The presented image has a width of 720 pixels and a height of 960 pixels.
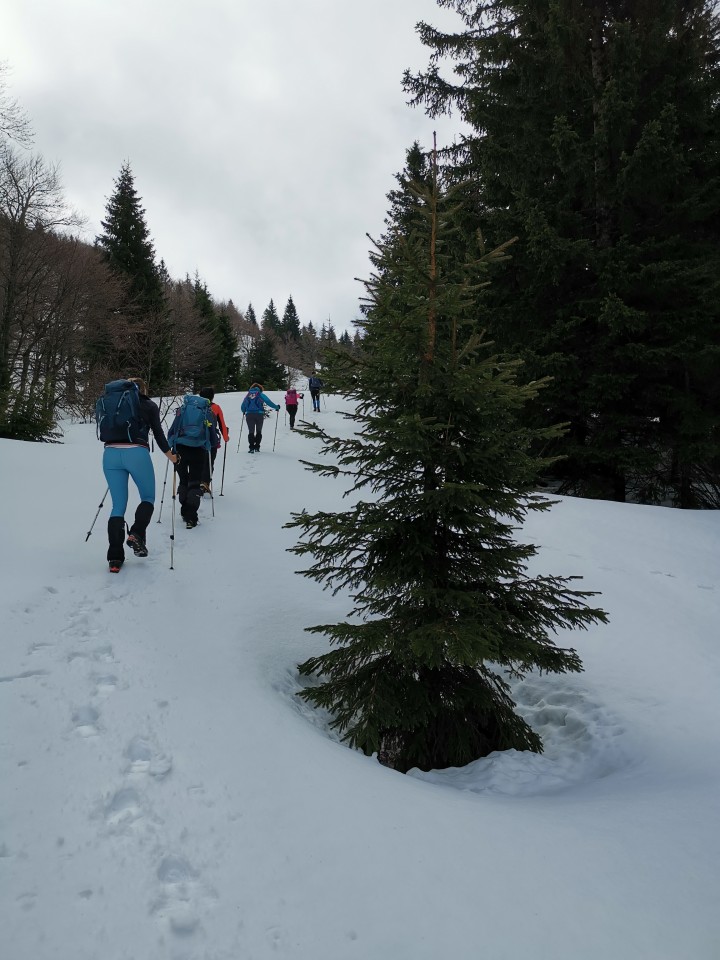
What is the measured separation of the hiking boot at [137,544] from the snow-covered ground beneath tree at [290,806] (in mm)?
384

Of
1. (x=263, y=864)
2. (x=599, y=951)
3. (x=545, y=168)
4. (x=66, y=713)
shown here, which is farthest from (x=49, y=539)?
(x=545, y=168)

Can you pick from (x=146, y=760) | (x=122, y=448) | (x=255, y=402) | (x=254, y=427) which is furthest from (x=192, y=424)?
(x=254, y=427)

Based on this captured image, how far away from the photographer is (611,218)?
32.3 feet

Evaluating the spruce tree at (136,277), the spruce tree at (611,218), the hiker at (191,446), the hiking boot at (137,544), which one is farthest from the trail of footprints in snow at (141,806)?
the spruce tree at (136,277)

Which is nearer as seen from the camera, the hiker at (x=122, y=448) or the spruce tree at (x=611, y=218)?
the hiker at (x=122, y=448)

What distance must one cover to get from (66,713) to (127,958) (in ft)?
5.12

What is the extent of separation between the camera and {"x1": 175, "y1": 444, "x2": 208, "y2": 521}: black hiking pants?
24.4ft

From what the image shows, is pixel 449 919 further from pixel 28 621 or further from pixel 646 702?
pixel 28 621

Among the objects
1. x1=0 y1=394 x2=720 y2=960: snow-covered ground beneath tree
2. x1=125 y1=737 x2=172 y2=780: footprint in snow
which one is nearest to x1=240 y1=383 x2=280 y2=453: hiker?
x1=0 y1=394 x2=720 y2=960: snow-covered ground beneath tree

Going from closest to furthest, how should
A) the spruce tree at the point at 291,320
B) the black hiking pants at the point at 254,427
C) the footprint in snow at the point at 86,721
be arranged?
1. the footprint in snow at the point at 86,721
2. the black hiking pants at the point at 254,427
3. the spruce tree at the point at 291,320

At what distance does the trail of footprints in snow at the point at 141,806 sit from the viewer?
72.0 inches

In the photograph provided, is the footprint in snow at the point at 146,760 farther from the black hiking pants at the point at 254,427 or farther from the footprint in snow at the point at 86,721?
the black hiking pants at the point at 254,427

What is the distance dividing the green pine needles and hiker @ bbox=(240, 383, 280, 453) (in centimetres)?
1074

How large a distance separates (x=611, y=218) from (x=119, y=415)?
32.9ft
